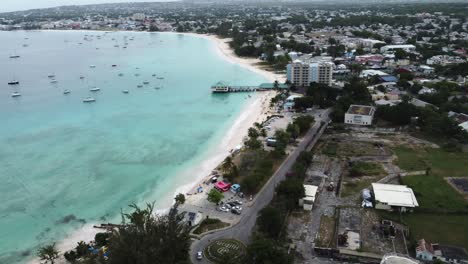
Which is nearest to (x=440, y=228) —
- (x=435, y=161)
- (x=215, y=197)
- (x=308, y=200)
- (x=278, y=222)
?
(x=308, y=200)

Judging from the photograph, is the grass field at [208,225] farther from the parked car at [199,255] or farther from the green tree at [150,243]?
the green tree at [150,243]

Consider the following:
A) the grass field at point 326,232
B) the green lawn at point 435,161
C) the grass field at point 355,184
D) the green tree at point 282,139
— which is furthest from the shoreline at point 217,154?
the green lawn at point 435,161

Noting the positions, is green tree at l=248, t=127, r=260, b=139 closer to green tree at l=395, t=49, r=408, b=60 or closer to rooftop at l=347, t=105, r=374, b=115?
rooftop at l=347, t=105, r=374, b=115

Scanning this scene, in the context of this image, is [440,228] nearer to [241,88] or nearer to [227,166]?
[227,166]

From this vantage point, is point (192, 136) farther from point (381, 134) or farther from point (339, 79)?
point (339, 79)

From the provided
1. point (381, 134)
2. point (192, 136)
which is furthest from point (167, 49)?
point (381, 134)
